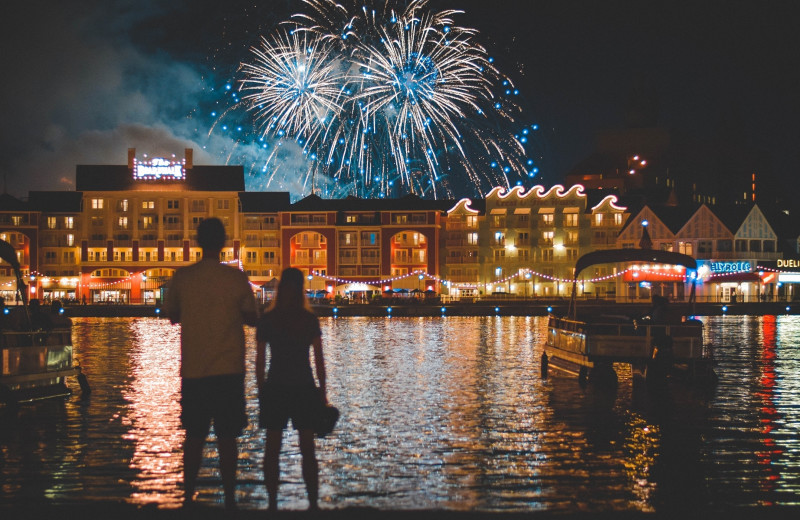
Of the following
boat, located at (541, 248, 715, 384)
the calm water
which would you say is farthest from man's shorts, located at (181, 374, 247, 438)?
boat, located at (541, 248, 715, 384)

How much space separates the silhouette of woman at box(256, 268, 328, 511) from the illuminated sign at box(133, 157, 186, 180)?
96.8m

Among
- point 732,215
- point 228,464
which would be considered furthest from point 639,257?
point 732,215

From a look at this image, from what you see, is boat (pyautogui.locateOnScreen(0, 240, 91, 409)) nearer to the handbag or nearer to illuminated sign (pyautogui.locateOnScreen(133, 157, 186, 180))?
the handbag

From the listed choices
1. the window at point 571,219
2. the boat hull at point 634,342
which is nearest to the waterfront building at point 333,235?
the window at point 571,219

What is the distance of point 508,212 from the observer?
3797 inches

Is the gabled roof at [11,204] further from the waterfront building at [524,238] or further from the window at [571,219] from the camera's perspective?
the window at [571,219]

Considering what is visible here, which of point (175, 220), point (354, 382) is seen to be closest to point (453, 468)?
point (354, 382)

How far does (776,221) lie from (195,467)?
102 meters

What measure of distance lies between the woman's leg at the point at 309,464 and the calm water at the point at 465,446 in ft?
1.53

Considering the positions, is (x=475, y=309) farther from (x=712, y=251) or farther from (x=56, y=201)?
(x=56, y=201)

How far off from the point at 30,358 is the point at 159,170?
A: 3514 inches

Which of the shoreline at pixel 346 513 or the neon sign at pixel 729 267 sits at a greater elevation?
the neon sign at pixel 729 267

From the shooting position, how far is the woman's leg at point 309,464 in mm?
8023

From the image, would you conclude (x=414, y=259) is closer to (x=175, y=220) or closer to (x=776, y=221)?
(x=175, y=220)
